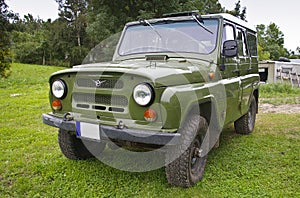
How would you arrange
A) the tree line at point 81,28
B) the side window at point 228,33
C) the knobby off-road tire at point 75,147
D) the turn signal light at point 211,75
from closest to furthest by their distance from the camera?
the turn signal light at point 211,75, the knobby off-road tire at point 75,147, the side window at point 228,33, the tree line at point 81,28

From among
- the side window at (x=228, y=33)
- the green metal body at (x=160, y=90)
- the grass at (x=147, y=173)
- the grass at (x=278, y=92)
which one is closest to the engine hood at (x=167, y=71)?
the green metal body at (x=160, y=90)

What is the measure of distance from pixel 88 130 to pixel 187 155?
40.5 inches

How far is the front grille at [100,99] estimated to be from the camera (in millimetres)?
2600

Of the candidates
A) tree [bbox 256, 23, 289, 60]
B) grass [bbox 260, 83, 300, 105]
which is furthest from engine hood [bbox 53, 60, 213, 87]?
tree [bbox 256, 23, 289, 60]

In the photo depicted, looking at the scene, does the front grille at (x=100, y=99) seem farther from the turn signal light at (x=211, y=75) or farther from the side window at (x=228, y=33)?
the side window at (x=228, y=33)

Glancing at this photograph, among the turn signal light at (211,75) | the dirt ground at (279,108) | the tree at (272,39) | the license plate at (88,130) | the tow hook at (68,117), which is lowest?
Answer: the dirt ground at (279,108)

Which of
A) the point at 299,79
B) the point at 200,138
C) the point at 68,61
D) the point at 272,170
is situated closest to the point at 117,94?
the point at 200,138

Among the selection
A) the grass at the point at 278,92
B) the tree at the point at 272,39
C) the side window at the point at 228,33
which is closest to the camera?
the side window at the point at 228,33

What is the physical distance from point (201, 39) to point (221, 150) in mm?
1736

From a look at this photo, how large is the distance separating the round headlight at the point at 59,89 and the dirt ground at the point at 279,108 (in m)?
5.99

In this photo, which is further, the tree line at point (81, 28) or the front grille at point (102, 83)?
the tree line at point (81, 28)

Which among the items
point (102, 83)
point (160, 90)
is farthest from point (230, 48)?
point (102, 83)

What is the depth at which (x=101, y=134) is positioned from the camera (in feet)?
8.52

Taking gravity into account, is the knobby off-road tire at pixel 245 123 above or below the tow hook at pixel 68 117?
below
